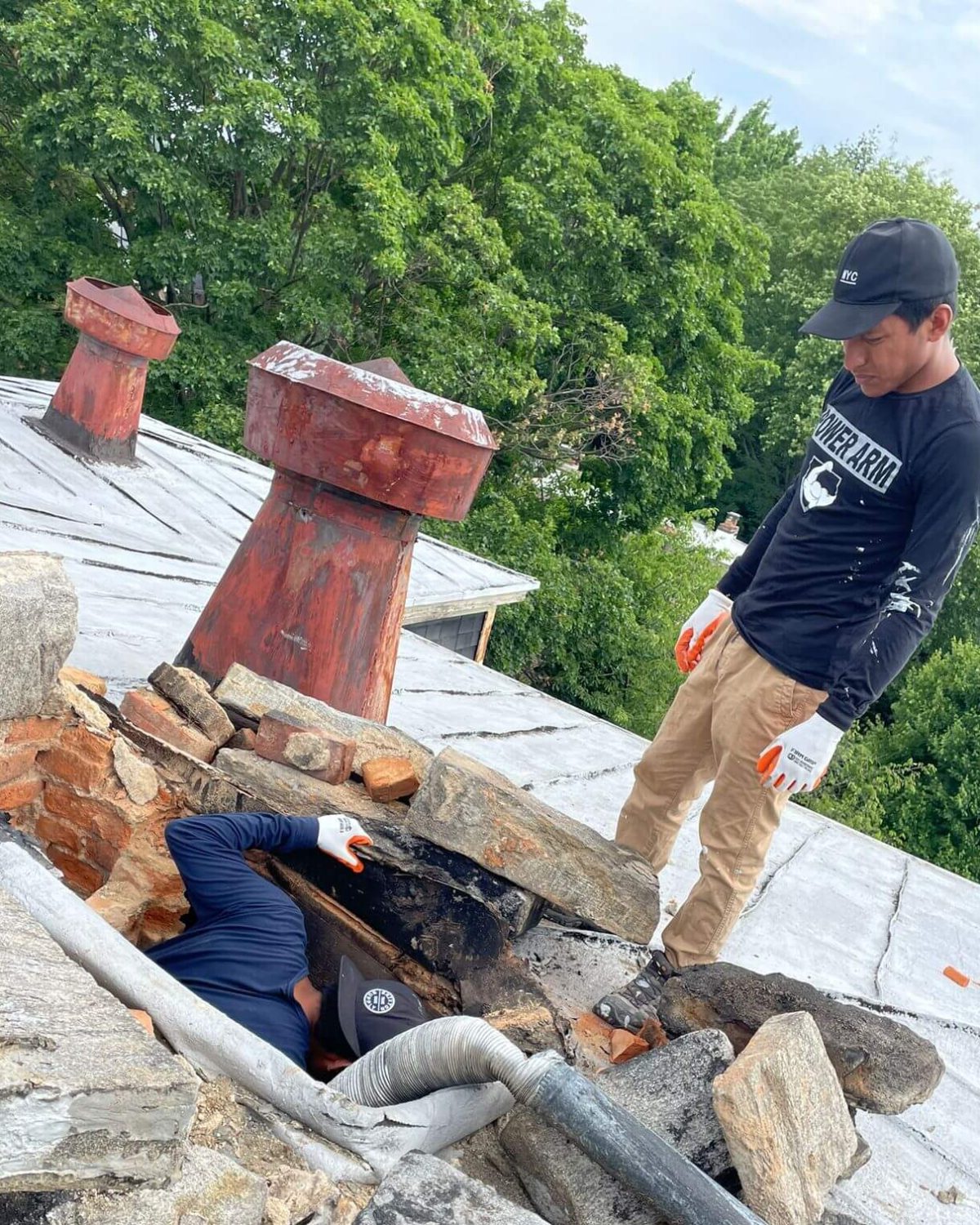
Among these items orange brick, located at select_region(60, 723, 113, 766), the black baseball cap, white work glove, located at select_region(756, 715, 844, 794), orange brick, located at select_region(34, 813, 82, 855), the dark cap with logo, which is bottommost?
orange brick, located at select_region(34, 813, 82, 855)

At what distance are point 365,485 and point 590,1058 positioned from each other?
65.3 inches

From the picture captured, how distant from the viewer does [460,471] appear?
319cm

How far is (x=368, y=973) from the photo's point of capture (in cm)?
257

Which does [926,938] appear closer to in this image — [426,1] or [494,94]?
[426,1]

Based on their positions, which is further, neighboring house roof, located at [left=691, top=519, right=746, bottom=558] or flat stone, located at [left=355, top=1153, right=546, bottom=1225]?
neighboring house roof, located at [left=691, top=519, right=746, bottom=558]

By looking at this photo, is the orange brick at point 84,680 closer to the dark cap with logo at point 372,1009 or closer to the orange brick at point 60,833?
the orange brick at point 60,833

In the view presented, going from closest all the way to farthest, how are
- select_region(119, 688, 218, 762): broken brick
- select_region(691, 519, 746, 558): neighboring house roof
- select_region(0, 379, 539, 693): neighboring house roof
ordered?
select_region(119, 688, 218, 762): broken brick, select_region(0, 379, 539, 693): neighboring house roof, select_region(691, 519, 746, 558): neighboring house roof

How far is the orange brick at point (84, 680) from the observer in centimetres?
286

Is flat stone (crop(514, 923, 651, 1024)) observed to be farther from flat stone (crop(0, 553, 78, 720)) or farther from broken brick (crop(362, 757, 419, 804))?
flat stone (crop(0, 553, 78, 720))

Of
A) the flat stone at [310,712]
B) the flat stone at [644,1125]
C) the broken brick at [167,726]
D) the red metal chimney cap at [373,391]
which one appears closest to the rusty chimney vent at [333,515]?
the red metal chimney cap at [373,391]

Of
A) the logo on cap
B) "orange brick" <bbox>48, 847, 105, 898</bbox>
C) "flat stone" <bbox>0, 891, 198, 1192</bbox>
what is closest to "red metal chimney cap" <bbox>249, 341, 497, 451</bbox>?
"orange brick" <bbox>48, 847, 105, 898</bbox>

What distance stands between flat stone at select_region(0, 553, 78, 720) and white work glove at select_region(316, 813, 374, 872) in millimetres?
706

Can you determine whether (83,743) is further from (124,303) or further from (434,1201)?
(124,303)

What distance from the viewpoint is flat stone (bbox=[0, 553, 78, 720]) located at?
226 cm
